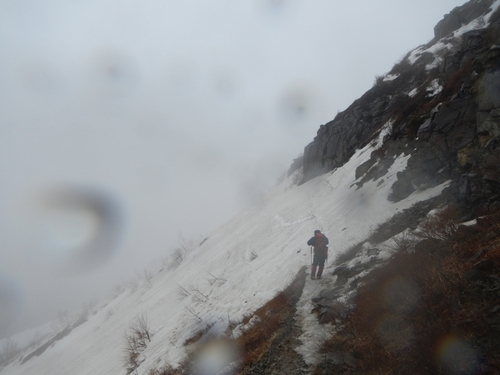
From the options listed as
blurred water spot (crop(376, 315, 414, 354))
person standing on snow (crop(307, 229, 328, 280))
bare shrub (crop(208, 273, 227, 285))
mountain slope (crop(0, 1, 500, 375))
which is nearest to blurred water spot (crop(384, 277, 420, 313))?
blurred water spot (crop(376, 315, 414, 354))

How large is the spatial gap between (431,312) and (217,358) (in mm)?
7372

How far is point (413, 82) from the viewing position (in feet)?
95.1

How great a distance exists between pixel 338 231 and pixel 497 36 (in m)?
13.4

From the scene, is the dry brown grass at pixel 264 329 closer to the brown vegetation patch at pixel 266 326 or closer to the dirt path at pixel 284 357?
the brown vegetation patch at pixel 266 326

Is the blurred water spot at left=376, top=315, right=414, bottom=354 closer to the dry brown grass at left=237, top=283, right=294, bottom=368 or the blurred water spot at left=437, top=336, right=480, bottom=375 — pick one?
the blurred water spot at left=437, top=336, right=480, bottom=375

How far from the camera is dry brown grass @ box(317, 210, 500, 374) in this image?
168 inches

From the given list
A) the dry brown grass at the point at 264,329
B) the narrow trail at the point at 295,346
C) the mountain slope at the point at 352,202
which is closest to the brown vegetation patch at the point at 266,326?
the dry brown grass at the point at 264,329

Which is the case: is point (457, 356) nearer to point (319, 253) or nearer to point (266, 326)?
point (266, 326)

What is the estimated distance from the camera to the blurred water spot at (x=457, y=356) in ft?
12.8

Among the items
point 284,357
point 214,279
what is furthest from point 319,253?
point 214,279

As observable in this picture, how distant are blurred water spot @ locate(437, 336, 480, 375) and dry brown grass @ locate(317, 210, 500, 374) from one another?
1 cm

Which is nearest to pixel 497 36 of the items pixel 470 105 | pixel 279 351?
pixel 470 105

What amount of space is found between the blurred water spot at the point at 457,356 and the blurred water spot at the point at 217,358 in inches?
219

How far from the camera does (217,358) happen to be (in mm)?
9625
